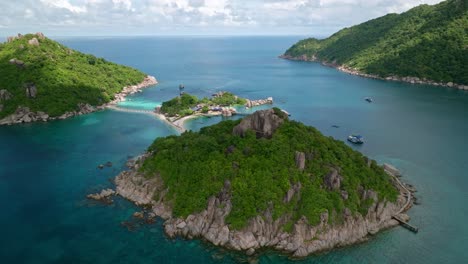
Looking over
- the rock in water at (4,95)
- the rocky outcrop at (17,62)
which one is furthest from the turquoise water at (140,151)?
the rocky outcrop at (17,62)

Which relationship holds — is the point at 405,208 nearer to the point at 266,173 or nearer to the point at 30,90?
the point at 266,173

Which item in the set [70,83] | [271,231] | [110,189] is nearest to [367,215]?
[271,231]

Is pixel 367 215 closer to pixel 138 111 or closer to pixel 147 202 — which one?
pixel 147 202

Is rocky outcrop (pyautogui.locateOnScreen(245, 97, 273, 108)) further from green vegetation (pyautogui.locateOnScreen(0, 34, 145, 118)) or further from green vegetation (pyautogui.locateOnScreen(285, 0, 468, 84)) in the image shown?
green vegetation (pyautogui.locateOnScreen(285, 0, 468, 84))

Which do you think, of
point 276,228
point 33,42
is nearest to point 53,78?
point 33,42

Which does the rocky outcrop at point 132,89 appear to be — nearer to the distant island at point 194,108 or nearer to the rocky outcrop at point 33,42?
→ the distant island at point 194,108

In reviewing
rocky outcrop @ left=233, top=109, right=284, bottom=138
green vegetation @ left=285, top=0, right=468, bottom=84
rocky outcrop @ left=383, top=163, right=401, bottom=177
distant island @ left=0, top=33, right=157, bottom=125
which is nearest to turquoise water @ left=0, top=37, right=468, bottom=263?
rocky outcrop @ left=383, top=163, right=401, bottom=177
